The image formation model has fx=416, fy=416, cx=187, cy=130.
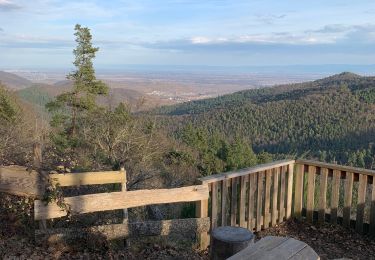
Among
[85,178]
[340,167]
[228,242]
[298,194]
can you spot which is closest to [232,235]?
[228,242]

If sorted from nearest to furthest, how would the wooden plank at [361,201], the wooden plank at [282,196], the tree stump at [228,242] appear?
the tree stump at [228,242] → the wooden plank at [361,201] → the wooden plank at [282,196]

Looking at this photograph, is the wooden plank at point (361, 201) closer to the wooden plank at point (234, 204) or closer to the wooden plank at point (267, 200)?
the wooden plank at point (267, 200)

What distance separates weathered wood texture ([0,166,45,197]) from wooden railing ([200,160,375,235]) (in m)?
2.25

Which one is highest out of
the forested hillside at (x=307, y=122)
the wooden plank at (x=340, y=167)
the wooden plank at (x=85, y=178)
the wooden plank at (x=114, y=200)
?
the wooden plank at (x=85, y=178)

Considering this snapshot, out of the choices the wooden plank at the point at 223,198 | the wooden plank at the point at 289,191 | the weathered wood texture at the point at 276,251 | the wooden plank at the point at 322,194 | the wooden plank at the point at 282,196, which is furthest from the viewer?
the wooden plank at the point at 289,191

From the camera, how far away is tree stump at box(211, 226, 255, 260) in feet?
12.9

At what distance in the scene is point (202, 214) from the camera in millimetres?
5914

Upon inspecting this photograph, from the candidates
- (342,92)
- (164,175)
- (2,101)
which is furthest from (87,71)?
(342,92)

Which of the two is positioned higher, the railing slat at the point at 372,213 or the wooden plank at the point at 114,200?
the wooden plank at the point at 114,200

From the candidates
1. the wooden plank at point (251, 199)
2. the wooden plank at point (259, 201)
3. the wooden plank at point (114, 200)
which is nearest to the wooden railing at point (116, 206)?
the wooden plank at point (114, 200)

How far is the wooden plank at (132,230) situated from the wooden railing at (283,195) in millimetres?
455

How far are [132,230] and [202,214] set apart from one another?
103 cm

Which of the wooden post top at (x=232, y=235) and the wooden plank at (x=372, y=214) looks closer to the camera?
the wooden post top at (x=232, y=235)

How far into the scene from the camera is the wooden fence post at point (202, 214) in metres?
5.91
